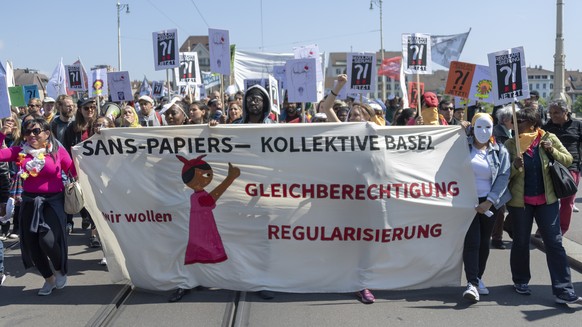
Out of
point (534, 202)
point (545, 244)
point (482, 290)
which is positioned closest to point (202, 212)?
point (482, 290)

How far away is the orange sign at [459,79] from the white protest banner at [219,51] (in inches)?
146

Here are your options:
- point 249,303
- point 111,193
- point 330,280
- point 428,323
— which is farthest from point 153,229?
point 428,323

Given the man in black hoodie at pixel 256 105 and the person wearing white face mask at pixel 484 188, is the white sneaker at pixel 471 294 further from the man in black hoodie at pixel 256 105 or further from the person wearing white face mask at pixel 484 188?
the man in black hoodie at pixel 256 105

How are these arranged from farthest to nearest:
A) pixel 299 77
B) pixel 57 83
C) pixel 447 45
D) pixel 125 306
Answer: pixel 57 83
pixel 447 45
pixel 299 77
pixel 125 306

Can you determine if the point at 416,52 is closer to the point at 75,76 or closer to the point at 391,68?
the point at 391,68

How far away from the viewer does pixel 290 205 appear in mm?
5262

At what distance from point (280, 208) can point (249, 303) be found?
0.87m

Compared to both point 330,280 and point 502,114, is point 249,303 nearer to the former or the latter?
point 330,280

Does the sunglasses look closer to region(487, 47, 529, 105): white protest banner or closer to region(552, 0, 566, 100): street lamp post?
region(487, 47, 529, 105): white protest banner

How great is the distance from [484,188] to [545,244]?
0.72m

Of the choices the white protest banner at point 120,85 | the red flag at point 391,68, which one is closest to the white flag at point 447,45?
the red flag at point 391,68

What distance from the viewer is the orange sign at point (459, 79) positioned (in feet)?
28.8

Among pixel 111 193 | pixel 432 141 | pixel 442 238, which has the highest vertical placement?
pixel 432 141

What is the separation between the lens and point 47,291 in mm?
5500
